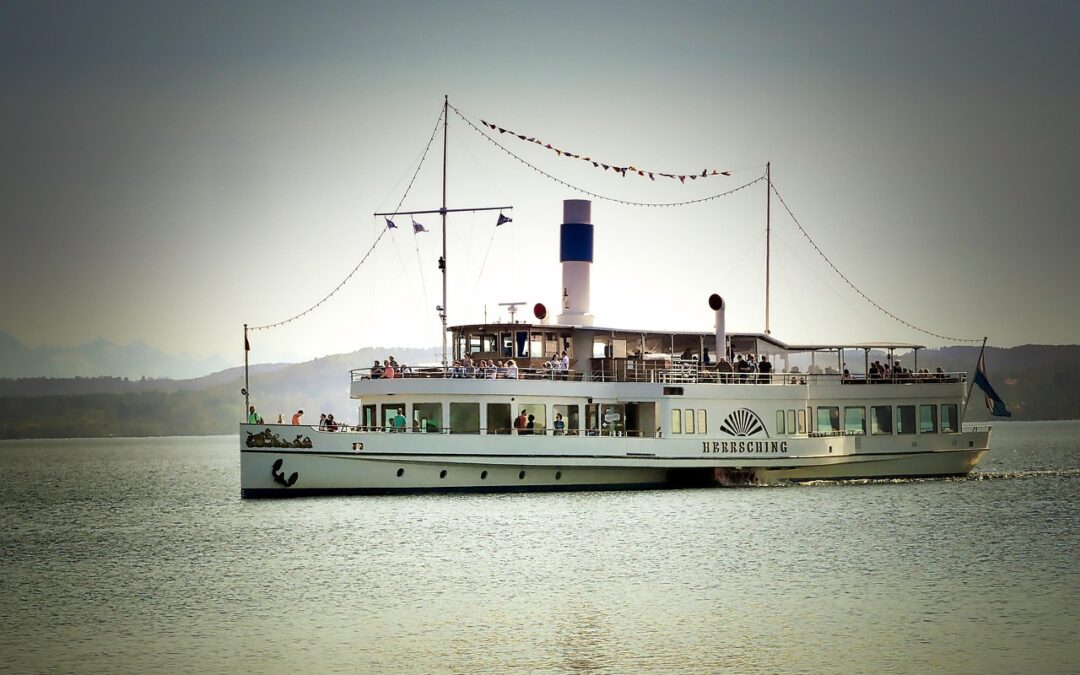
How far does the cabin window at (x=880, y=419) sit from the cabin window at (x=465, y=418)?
1663cm

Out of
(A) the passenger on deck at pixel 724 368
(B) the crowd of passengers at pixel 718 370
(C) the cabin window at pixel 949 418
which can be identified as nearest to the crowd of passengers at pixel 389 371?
(B) the crowd of passengers at pixel 718 370

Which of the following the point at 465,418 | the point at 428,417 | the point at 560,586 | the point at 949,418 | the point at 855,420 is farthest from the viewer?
the point at 949,418

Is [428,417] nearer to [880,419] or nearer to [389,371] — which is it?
[389,371]

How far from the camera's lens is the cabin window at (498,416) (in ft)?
148

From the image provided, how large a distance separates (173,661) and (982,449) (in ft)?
133

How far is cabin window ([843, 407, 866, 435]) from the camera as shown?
5206cm

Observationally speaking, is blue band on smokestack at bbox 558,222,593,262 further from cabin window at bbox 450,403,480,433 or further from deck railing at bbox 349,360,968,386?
cabin window at bbox 450,403,480,433

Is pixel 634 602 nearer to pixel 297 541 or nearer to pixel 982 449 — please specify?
pixel 297 541

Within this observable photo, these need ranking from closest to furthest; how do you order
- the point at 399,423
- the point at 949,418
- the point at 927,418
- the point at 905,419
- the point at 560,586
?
the point at 560,586 < the point at 399,423 < the point at 905,419 < the point at 927,418 < the point at 949,418

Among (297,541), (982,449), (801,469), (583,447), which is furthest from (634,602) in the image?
(982,449)

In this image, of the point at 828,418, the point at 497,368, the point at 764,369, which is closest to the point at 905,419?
the point at 828,418

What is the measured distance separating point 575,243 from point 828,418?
11.7 metres

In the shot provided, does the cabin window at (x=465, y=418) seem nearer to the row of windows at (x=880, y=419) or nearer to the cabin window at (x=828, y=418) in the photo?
the row of windows at (x=880, y=419)

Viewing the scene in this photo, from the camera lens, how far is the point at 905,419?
174 feet
